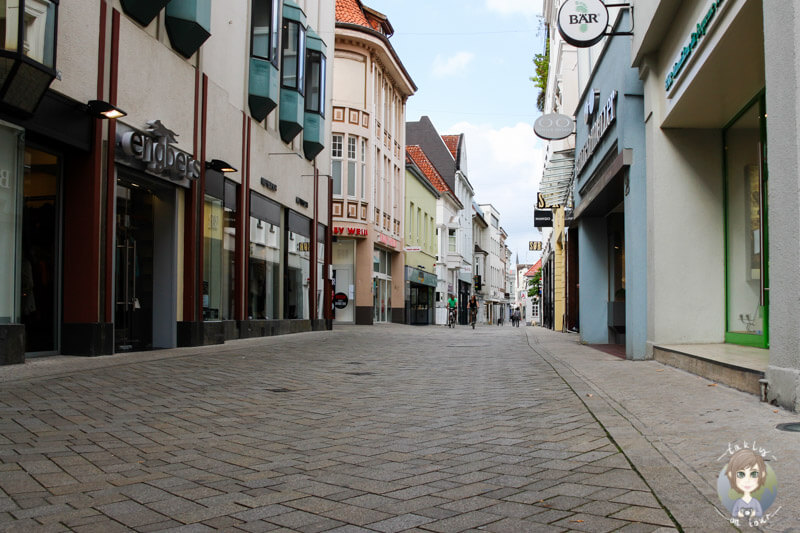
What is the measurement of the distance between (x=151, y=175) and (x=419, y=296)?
32.0m

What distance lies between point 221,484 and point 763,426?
3578mm

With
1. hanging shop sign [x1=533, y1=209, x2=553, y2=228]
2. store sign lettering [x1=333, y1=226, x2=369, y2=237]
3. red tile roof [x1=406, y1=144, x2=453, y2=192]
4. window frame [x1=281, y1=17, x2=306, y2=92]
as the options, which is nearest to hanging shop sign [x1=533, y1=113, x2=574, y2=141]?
window frame [x1=281, y1=17, x2=306, y2=92]

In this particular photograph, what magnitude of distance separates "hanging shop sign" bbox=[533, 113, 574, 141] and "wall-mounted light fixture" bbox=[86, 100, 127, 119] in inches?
374

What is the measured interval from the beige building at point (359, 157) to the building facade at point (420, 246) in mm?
6008

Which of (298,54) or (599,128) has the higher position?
(298,54)

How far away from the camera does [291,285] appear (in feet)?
64.8

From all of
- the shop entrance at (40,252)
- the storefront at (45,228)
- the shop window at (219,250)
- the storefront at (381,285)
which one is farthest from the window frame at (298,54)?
the storefront at (381,285)

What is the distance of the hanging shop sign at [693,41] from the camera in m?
7.37

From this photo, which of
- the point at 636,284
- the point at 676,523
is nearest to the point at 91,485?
the point at 676,523

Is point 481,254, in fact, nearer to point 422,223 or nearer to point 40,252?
point 422,223

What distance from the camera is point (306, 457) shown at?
4383mm

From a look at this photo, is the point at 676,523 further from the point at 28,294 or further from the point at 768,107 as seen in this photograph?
the point at 28,294

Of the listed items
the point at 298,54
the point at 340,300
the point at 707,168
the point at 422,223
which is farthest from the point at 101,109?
the point at 422,223

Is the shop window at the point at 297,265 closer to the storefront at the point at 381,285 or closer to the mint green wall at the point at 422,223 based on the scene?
the storefront at the point at 381,285
